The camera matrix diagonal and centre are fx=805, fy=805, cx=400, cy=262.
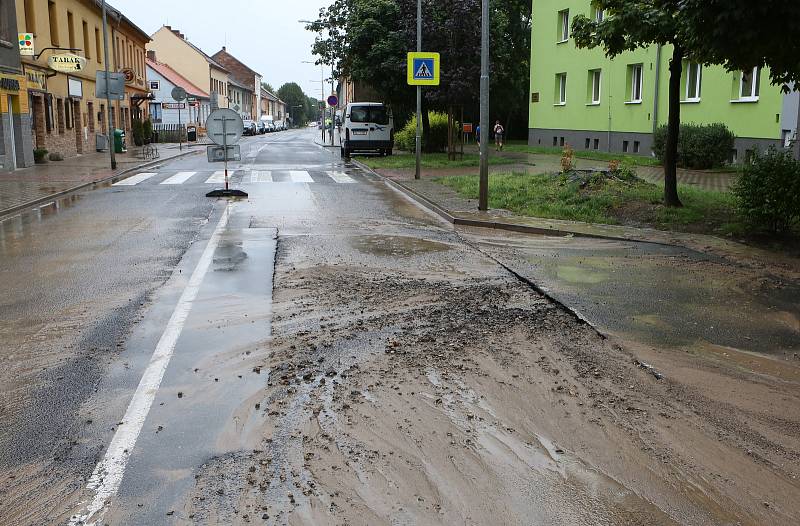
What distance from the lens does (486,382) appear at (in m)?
5.31

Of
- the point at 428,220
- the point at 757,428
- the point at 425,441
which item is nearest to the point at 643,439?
the point at 757,428

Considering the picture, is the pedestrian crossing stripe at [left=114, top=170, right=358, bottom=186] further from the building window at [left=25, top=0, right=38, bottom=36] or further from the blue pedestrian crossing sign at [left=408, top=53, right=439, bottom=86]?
the building window at [left=25, top=0, right=38, bottom=36]

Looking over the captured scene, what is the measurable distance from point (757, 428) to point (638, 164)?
73.4ft

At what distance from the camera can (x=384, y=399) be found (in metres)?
4.97

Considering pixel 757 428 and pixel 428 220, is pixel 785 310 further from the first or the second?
pixel 428 220

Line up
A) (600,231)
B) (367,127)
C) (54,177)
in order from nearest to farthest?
(600,231)
(54,177)
(367,127)

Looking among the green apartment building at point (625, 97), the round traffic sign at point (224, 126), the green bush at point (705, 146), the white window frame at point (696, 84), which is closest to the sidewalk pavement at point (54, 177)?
the round traffic sign at point (224, 126)

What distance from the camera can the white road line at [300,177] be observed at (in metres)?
22.4

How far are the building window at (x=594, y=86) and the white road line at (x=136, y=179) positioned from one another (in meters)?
19.0

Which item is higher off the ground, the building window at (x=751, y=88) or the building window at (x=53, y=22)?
the building window at (x=53, y=22)

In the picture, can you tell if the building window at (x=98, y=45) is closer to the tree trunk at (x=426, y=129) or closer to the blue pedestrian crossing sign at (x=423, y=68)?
the tree trunk at (x=426, y=129)

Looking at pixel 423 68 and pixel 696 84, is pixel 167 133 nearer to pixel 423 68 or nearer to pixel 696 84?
pixel 423 68

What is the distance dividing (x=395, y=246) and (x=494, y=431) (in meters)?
6.75

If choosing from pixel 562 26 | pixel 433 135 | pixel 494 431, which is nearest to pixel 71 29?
pixel 433 135
